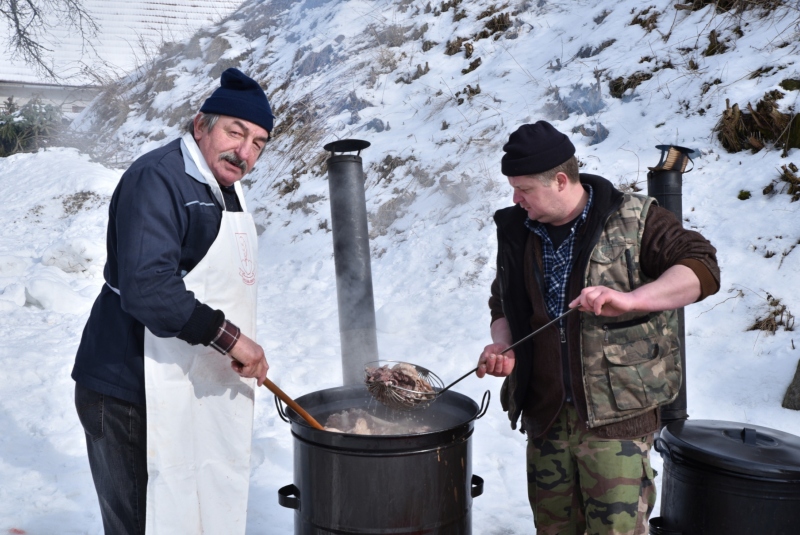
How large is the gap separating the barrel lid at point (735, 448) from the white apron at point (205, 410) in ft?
5.99

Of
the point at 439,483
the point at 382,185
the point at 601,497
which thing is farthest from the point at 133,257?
the point at 382,185

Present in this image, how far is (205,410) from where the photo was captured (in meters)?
2.84

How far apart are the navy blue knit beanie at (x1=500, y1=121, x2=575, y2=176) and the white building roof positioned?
2100cm

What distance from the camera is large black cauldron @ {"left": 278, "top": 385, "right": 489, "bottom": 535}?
272 centimetres

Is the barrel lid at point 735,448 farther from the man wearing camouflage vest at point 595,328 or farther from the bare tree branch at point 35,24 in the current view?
the bare tree branch at point 35,24

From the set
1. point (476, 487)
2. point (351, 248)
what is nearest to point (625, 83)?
point (351, 248)

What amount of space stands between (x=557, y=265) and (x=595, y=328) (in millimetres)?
316

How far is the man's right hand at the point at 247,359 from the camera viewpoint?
104 inches

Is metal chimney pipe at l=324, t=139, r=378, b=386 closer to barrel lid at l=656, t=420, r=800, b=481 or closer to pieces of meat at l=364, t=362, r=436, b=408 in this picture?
pieces of meat at l=364, t=362, r=436, b=408

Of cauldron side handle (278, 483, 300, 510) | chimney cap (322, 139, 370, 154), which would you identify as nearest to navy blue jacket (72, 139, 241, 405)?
cauldron side handle (278, 483, 300, 510)

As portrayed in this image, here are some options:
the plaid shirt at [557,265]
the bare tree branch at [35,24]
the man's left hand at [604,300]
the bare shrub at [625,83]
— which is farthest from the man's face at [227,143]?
the bare tree branch at [35,24]

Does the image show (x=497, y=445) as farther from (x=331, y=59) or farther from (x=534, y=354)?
(x=331, y=59)

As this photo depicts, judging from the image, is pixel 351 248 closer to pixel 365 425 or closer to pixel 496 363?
pixel 365 425

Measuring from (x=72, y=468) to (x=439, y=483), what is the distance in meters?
3.22
